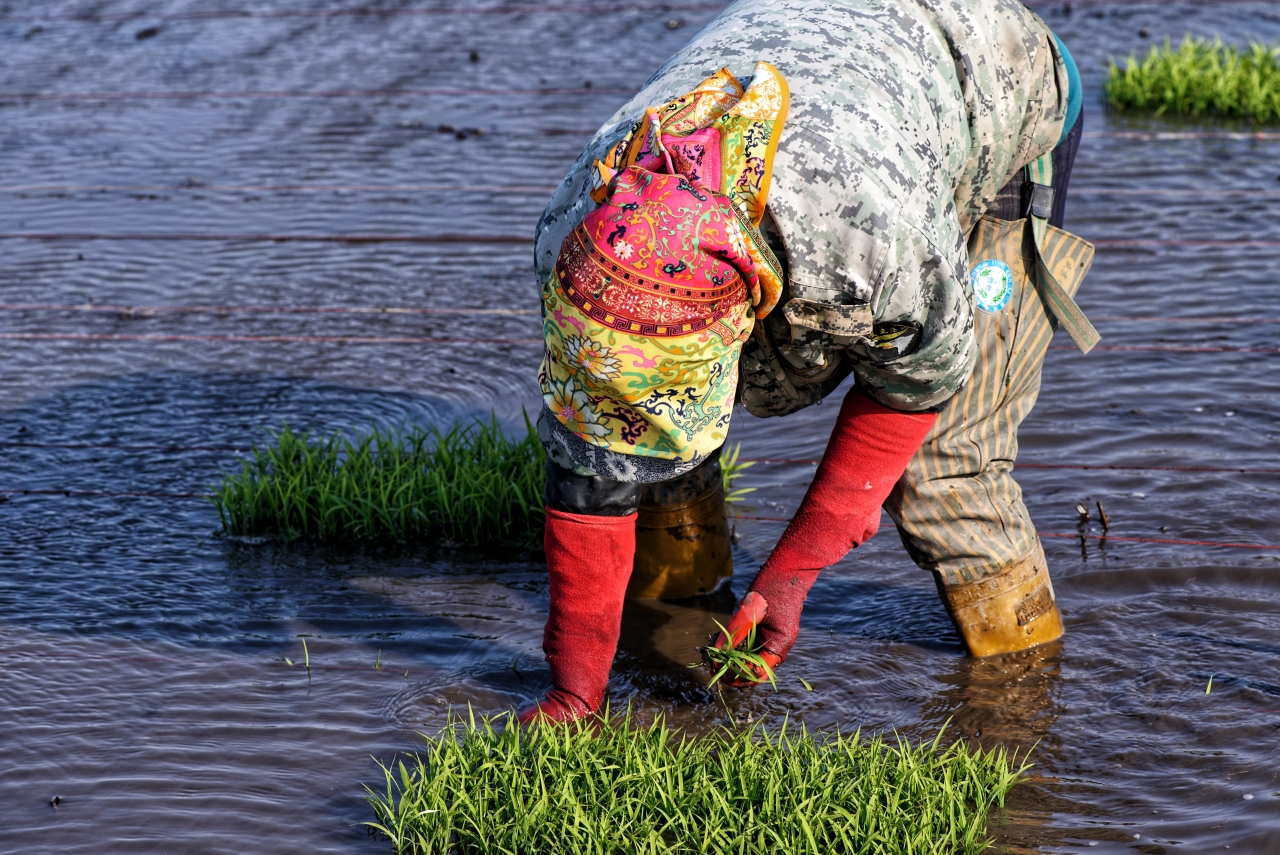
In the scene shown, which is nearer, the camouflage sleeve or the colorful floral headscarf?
the colorful floral headscarf

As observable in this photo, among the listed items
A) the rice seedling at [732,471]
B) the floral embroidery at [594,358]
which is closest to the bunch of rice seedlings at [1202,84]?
the rice seedling at [732,471]

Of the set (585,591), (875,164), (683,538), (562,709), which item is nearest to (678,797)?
(562,709)

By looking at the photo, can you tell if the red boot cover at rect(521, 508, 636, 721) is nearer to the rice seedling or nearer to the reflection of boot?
the reflection of boot

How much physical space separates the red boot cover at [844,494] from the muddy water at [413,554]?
52 cm

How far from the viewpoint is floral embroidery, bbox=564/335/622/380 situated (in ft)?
7.41

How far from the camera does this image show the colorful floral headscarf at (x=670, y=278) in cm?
→ 222

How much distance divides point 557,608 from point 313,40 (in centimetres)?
900

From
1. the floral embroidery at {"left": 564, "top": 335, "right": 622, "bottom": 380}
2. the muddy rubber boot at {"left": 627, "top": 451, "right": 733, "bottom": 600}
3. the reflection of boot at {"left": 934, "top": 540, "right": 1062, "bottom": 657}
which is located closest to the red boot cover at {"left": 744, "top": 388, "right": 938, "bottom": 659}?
the reflection of boot at {"left": 934, "top": 540, "right": 1062, "bottom": 657}

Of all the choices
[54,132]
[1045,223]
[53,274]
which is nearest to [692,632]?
[1045,223]

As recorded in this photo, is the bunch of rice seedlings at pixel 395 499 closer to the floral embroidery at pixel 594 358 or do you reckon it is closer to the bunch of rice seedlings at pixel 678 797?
the bunch of rice seedlings at pixel 678 797

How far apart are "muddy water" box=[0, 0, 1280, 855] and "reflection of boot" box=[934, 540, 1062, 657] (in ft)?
0.23

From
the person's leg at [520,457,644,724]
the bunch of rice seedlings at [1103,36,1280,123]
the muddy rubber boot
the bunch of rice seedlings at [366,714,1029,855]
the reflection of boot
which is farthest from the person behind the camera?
the bunch of rice seedlings at [1103,36,1280,123]

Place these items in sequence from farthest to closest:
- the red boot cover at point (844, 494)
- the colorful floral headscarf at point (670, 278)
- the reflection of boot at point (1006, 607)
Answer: the reflection of boot at point (1006, 607), the red boot cover at point (844, 494), the colorful floral headscarf at point (670, 278)

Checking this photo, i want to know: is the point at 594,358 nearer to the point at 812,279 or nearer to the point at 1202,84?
the point at 812,279
